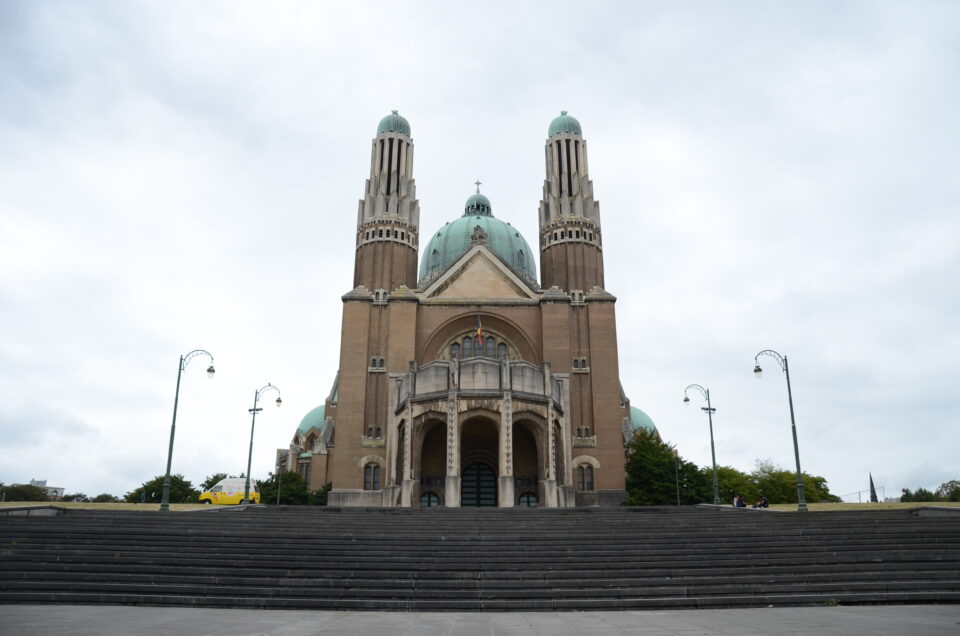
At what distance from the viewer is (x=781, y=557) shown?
15820mm

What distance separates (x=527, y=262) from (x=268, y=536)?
4475 centimetres

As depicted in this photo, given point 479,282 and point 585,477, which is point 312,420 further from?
point 585,477

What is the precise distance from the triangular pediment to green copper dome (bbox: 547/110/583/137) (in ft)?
42.1

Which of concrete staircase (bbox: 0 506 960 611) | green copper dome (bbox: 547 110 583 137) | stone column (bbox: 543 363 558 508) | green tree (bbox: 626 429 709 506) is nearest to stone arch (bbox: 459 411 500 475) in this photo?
stone column (bbox: 543 363 558 508)

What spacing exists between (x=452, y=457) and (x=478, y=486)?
8.26 metres

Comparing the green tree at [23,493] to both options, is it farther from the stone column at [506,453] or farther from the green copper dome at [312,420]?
the stone column at [506,453]

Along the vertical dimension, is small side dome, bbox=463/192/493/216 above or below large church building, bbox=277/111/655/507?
above

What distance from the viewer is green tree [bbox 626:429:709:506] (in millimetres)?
38469

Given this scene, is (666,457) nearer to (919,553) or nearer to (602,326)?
(602,326)

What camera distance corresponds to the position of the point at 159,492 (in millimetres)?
56812

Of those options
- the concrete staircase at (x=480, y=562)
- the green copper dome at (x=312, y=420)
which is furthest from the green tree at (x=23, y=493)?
the concrete staircase at (x=480, y=562)

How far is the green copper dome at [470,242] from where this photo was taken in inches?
2307

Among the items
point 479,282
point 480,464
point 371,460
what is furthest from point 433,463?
point 479,282

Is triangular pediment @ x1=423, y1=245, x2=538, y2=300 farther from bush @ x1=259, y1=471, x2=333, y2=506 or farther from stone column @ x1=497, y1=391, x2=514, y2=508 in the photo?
bush @ x1=259, y1=471, x2=333, y2=506
